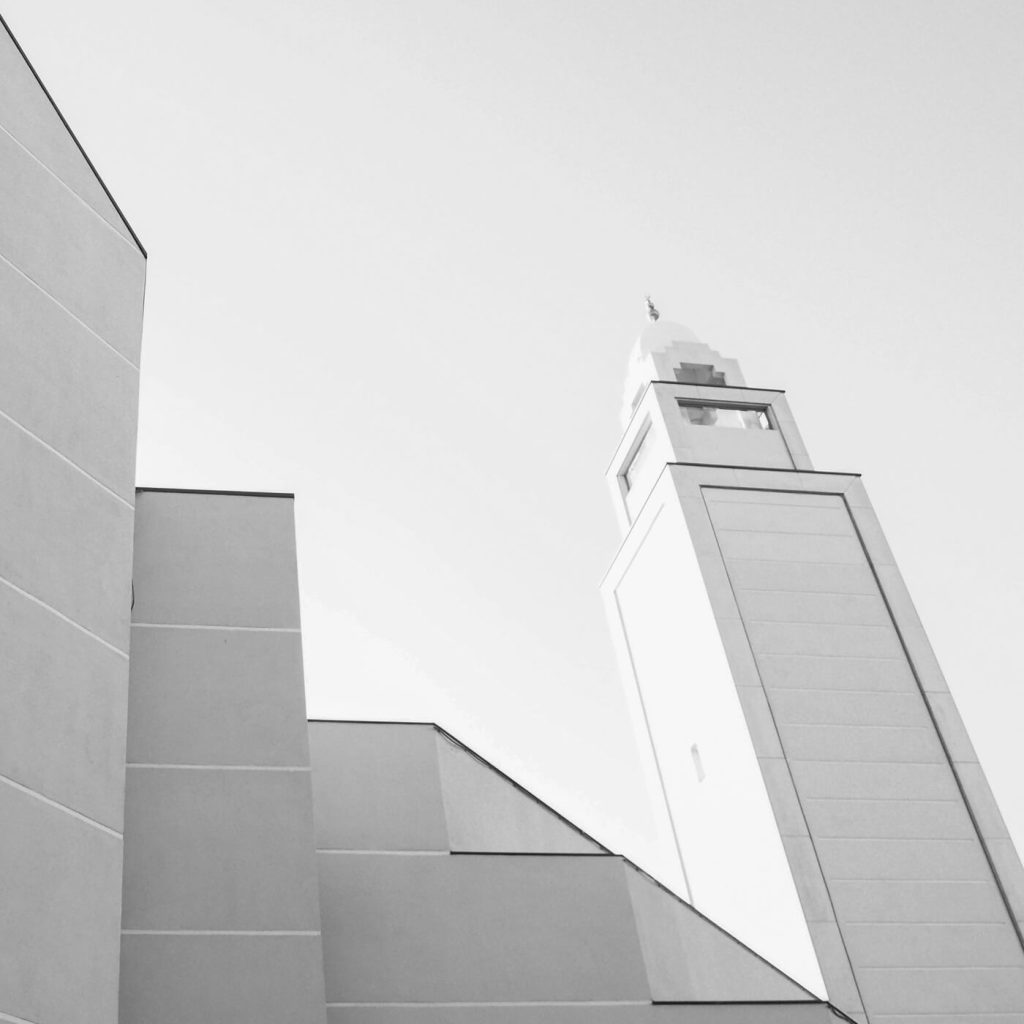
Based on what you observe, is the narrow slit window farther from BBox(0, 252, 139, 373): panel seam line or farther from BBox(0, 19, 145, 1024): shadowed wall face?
BBox(0, 252, 139, 373): panel seam line

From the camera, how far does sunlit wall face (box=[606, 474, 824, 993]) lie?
14.4 metres

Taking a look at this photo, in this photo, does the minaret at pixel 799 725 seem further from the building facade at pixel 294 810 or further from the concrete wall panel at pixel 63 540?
the concrete wall panel at pixel 63 540

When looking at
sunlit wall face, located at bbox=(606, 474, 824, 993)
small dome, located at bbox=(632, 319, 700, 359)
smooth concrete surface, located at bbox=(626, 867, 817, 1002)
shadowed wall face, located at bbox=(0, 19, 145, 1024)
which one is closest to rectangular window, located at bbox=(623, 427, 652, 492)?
sunlit wall face, located at bbox=(606, 474, 824, 993)

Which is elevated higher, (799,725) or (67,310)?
(67,310)

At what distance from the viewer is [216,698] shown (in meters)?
7.78

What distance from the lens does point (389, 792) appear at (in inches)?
376

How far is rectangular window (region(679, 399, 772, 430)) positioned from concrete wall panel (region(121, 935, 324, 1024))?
52.1 feet

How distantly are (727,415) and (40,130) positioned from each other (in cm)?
1570

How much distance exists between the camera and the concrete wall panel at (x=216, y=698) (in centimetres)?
750

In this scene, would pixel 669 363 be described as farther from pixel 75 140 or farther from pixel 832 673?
pixel 75 140

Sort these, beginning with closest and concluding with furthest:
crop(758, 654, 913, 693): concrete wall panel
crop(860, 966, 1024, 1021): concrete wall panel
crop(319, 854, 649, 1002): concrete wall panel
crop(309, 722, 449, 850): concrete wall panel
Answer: crop(319, 854, 649, 1002): concrete wall panel < crop(309, 722, 449, 850): concrete wall panel < crop(860, 966, 1024, 1021): concrete wall panel < crop(758, 654, 913, 693): concrete wall panel

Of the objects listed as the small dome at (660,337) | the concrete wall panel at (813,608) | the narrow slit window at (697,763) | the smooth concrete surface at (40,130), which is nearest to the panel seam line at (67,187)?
the smooth concrete surface at (40,130)

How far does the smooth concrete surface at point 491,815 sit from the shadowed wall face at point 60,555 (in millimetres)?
4329

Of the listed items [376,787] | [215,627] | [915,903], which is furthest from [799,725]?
[215,627]
